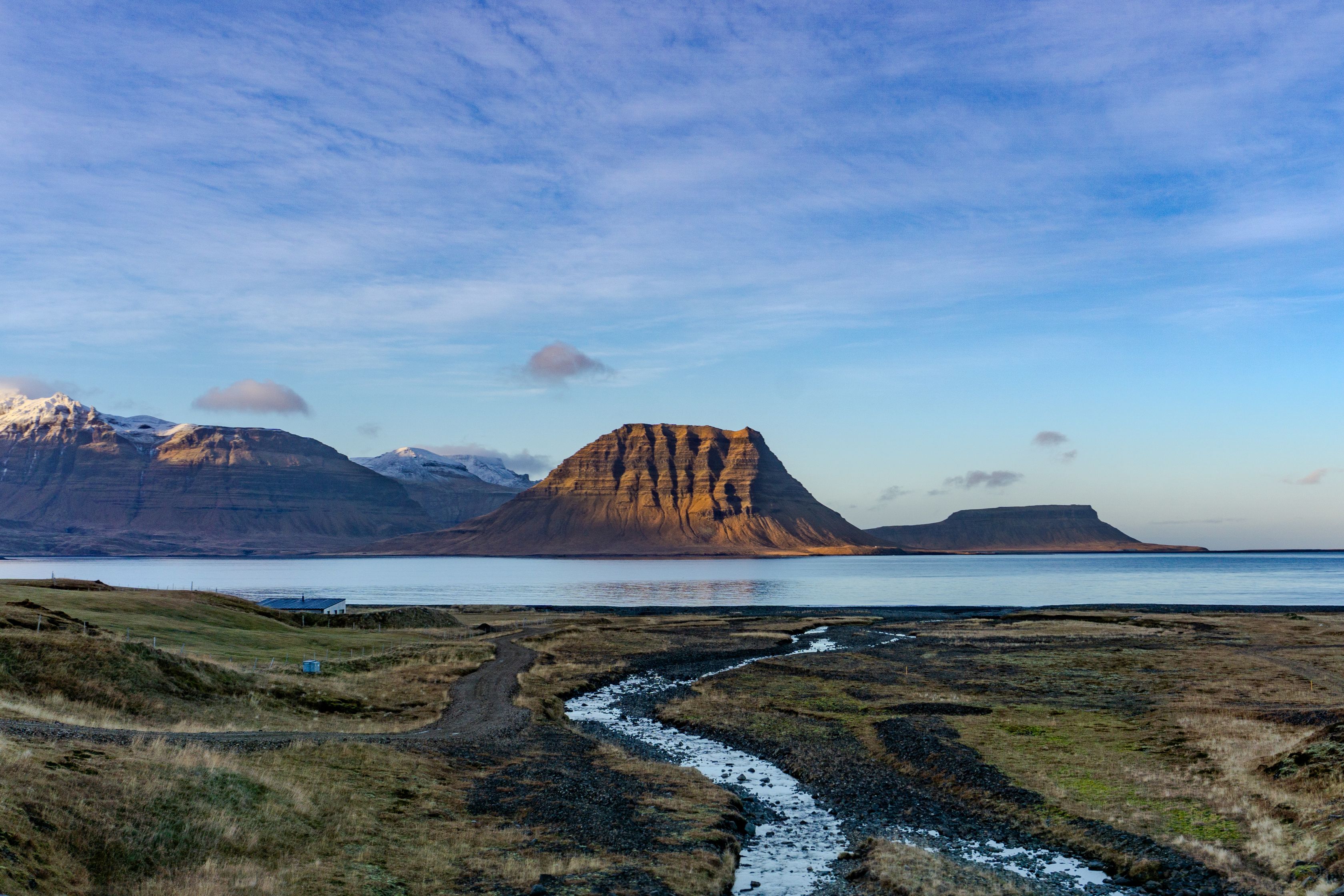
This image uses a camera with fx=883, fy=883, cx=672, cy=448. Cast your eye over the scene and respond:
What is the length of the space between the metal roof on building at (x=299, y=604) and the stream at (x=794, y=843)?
8029 centimetres

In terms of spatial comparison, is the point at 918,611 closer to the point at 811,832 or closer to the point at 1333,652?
the point at 1333,652

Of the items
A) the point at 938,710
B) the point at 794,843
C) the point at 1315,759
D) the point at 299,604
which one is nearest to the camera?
the point at 794,843

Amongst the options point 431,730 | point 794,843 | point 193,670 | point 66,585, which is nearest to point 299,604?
point 66,585

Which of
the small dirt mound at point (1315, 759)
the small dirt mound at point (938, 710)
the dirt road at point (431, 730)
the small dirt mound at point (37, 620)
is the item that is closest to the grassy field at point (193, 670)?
the small dirt mound at point (37, 620)

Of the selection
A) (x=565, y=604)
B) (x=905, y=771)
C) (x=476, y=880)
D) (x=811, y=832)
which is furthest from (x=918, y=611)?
(x=476, y=880)

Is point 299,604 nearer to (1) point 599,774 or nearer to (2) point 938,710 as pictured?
(2) point 938,710

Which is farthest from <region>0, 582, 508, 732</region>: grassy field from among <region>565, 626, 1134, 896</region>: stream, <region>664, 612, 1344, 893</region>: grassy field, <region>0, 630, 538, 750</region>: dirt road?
<region>664, 612, 1344, 893</region>: grassy field

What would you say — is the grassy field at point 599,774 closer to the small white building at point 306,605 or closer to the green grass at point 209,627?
the green grass at point 209,627

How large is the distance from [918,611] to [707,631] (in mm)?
46874

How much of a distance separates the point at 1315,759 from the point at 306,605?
107812mm

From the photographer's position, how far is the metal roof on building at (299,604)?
10975 centimetres

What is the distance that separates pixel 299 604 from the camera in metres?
114

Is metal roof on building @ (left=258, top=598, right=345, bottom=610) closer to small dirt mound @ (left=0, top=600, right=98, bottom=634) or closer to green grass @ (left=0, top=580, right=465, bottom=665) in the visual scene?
green grass @ (left=0, top=580, right=465, bottom=665)

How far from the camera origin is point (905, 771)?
33.0 meters
